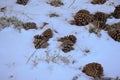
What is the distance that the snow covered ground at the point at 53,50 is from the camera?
12.1 ft

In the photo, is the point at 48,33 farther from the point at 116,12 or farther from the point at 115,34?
the point at 116,12

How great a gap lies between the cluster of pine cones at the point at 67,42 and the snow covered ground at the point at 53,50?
0.19 feet

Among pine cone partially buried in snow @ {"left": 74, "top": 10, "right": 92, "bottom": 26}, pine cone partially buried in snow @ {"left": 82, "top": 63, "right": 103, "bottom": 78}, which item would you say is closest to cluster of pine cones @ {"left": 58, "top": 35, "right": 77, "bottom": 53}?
pine cone partially buried in snow @ {"left": 74, "top": 10, "right": 92, "bottom": 26}

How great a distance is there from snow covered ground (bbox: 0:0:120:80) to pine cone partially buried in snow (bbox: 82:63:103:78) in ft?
0.25

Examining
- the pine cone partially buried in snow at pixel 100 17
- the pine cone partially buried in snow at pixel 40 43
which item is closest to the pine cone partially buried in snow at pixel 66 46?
the pine cone partially buried in snow at pixel 40 43

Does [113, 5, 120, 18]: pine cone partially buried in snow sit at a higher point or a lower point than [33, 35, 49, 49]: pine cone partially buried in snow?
higher

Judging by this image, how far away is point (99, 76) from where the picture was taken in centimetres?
359

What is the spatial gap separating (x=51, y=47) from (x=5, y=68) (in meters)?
0.72

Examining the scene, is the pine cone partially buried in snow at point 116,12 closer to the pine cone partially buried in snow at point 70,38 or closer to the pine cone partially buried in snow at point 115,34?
Answer: the pine cone partially buried in snow at point 115,34

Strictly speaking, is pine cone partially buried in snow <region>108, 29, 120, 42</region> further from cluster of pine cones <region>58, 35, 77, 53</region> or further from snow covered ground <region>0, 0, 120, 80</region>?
cluster of pine cones <region>58, 35, 77, 53</region>

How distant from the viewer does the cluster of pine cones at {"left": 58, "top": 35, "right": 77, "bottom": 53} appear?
3977mm

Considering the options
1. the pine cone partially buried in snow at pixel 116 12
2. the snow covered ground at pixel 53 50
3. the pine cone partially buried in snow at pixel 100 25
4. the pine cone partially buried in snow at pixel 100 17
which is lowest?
the snow covered ground at pixel 53 50

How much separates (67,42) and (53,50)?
23 cm

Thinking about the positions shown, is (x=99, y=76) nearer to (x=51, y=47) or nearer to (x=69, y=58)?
(x=69, y=58)
